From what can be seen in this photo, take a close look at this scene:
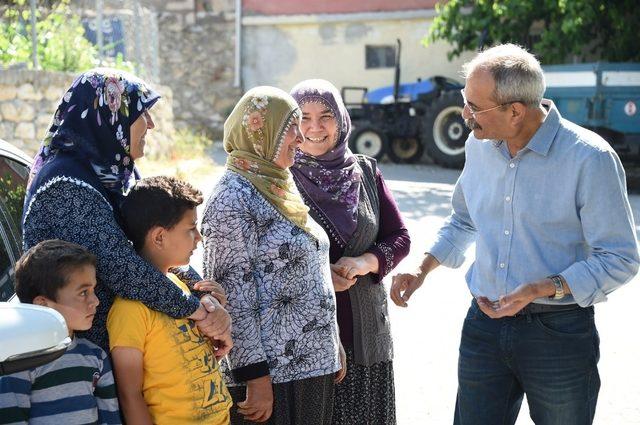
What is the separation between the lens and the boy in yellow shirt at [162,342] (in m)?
2.55

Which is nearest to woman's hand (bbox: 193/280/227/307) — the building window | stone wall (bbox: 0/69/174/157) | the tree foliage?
stone wall (bbox: 0/69/174/157)

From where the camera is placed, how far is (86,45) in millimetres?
12852

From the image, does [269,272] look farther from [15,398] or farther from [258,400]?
[15,398]

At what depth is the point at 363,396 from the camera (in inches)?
136

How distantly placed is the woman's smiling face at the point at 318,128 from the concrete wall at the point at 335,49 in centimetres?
1526

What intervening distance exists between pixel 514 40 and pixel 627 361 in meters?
11.3

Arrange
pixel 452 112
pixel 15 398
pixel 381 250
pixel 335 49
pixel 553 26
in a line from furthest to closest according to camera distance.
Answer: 1. pixel 335 49
2. pixel 452 112
3. pixel 553 26
4. pixel 381 250
5. pixel 15 398

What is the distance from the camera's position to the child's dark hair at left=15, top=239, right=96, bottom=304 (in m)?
2.33

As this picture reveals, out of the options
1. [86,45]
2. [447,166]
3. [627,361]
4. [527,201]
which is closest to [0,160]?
[527,201]

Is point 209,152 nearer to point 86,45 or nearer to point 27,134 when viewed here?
point 86,45

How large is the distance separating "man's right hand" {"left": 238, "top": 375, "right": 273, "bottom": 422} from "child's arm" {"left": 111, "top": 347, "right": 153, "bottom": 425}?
0.43 metres

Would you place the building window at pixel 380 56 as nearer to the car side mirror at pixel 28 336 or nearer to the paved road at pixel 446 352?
the paved road at pixel 446 352

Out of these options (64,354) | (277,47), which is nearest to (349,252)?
(64,354)

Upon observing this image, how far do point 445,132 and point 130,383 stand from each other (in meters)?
13.7
